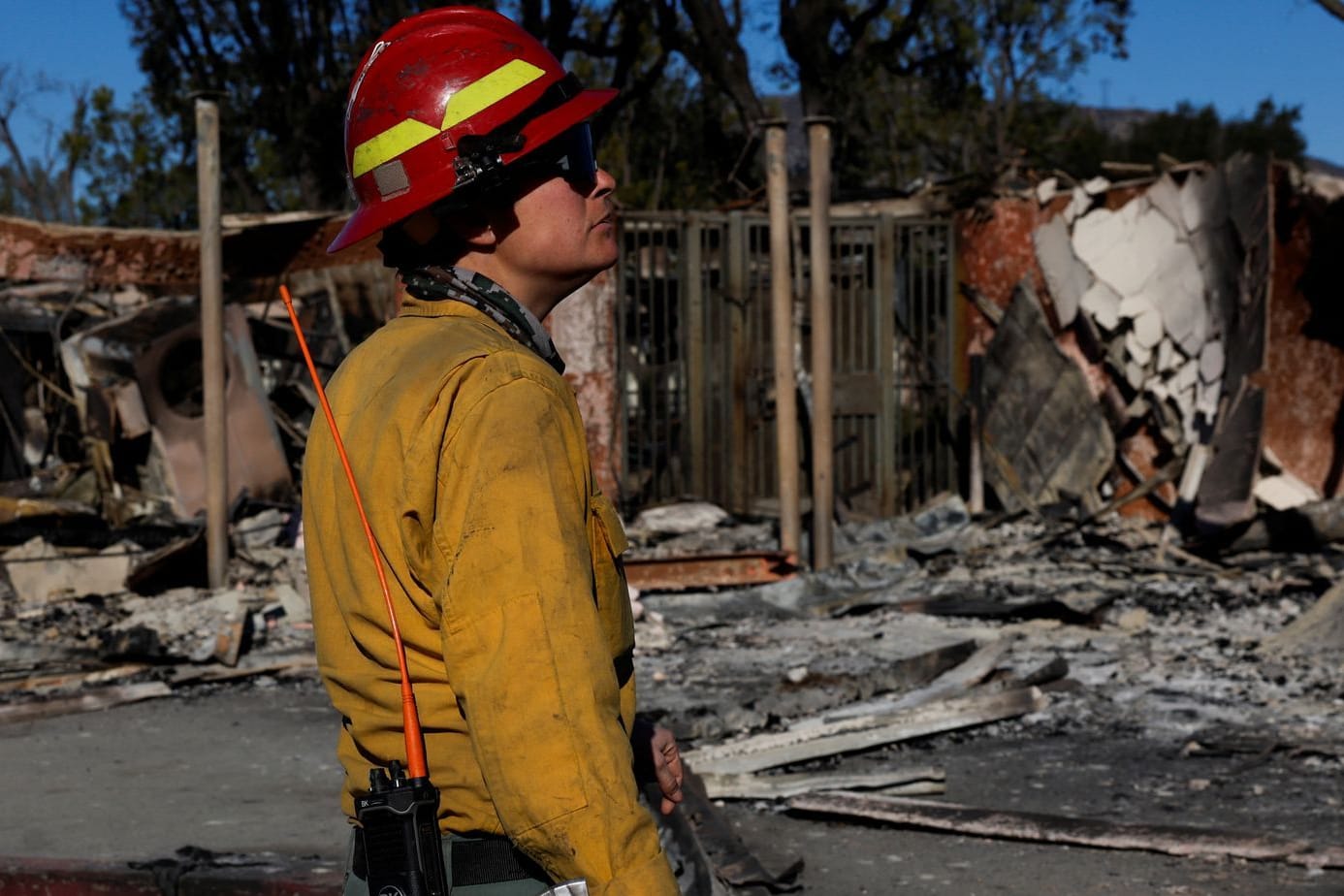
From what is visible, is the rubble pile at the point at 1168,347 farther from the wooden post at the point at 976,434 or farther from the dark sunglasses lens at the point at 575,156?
the dark sunglasses lens at the point at 575,156

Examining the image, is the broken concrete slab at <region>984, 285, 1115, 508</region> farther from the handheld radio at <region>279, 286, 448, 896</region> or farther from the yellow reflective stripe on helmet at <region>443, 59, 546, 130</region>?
the handheld radio at <region>279, 286, 448, 896</region>

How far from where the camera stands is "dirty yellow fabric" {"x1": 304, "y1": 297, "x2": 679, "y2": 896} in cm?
150

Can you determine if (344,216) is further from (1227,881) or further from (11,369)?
(1227,881)

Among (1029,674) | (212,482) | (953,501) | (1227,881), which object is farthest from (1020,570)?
(1227,881)

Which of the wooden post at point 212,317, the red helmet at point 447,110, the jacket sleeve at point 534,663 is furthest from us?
the wooden post at point 212,317

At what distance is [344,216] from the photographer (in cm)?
1243

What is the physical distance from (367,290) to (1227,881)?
35.2 ft

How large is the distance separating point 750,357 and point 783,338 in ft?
11.7

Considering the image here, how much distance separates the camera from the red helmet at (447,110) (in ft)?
5.84

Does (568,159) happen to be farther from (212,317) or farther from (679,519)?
(679,519)

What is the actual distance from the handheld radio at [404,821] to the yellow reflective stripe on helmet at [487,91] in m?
0.51

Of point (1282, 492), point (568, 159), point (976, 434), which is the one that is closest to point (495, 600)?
point (568, 159)

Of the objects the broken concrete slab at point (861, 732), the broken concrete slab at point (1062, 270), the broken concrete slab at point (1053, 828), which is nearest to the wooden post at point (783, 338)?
the broken concrete slab at point (861, 732)

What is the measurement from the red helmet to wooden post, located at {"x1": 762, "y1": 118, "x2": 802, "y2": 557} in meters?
7.63
